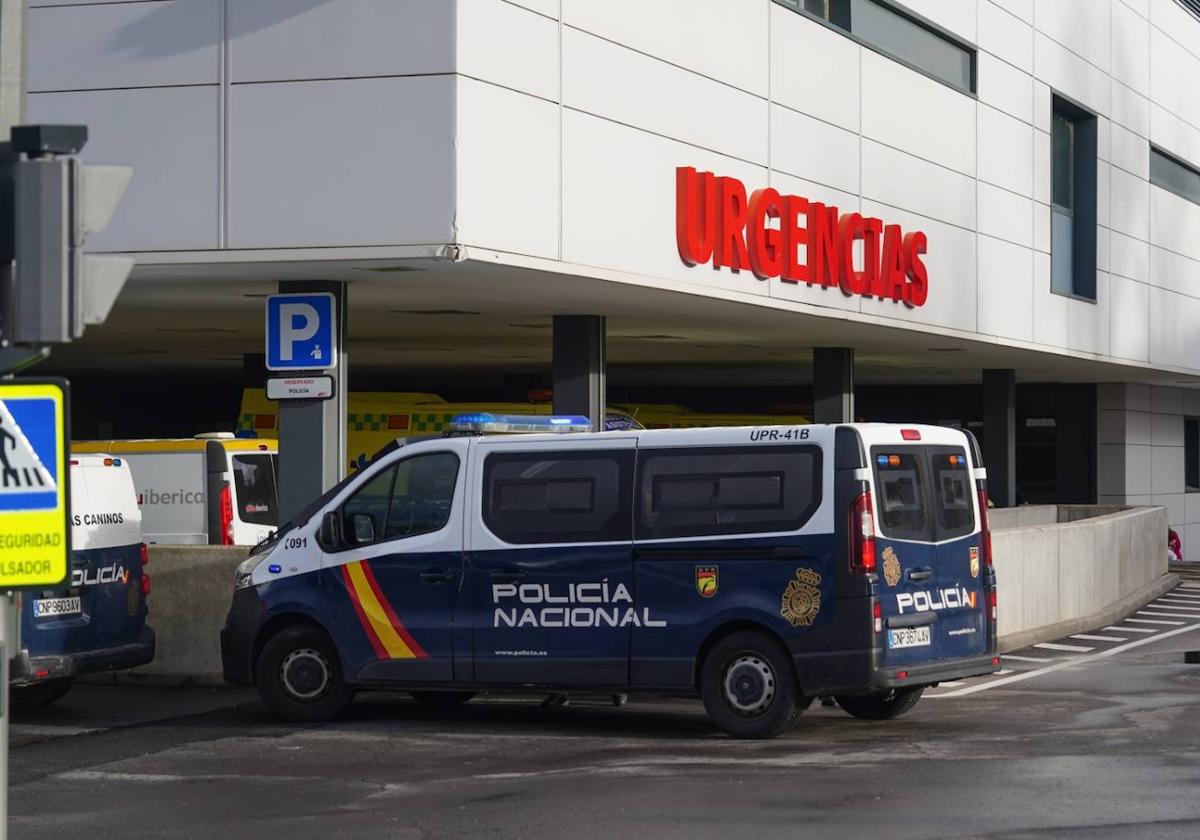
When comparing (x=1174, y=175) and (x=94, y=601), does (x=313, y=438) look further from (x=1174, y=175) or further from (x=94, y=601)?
(x=1174, y=175)

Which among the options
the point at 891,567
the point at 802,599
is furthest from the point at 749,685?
the point at 891,567

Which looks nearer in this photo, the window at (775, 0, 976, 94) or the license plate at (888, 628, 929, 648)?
the license plate at (888, 628, 929, 648)

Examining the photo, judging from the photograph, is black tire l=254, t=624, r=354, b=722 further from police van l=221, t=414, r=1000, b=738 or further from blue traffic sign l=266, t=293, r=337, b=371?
blue traffic sign l=266, t=293, r=337, b=371

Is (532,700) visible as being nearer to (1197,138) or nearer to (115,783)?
(115,783)

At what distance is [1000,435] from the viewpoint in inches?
1273

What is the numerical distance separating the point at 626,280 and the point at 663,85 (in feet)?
6.70

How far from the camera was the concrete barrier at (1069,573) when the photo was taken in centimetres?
1870

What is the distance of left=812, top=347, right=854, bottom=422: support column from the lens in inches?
1041

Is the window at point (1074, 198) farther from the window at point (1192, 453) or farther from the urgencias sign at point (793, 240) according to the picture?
the window at point (1192, 453)

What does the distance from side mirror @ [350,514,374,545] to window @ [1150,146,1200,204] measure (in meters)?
24.7

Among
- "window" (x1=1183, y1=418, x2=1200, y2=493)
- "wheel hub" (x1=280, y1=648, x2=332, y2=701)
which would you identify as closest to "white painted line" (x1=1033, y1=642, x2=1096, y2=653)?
"wheel hub" (x1=280, y1=648, x2=332, y2=701)

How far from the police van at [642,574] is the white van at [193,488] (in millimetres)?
5646

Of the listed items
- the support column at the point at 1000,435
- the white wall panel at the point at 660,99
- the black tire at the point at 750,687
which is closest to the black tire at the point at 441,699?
the black tire at the point at 750,687

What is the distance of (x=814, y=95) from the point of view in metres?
20.6
